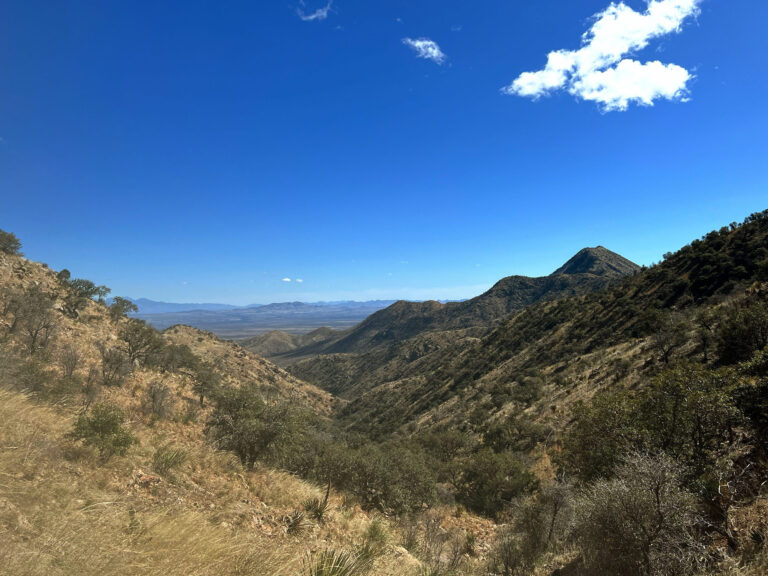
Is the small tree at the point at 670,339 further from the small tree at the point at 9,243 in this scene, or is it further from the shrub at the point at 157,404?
the small tree at the point at 9,243

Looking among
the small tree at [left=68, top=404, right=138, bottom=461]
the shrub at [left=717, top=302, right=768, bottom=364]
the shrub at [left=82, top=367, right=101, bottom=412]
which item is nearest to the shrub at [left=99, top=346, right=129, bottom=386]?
the shrub at [left=82, top=367, right=101, bottom=412]

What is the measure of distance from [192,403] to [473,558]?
20205 millimetres

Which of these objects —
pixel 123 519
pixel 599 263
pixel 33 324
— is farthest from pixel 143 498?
pixel 599 263

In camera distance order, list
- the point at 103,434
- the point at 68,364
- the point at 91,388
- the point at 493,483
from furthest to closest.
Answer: the point at 493,483
the point at 68,364
the point at 91,388
the point at 103,434

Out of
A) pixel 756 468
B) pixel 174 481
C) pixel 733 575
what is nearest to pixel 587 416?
pixel 756 468

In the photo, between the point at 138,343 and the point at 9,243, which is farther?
the point at 9,243

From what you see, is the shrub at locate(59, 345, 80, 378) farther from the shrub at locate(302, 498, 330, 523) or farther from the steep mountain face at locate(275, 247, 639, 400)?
the steep mountain face at locate(275, 247, 639, 400)

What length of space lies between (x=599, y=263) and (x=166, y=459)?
626 feet

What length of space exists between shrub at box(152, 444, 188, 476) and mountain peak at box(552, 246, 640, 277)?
17579 centimetres

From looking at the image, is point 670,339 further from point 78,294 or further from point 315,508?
point 78,294

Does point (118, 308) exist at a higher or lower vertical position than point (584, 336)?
higher

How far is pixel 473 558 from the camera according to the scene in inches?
450

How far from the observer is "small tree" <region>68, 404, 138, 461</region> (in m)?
8.45

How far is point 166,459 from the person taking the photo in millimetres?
9234
